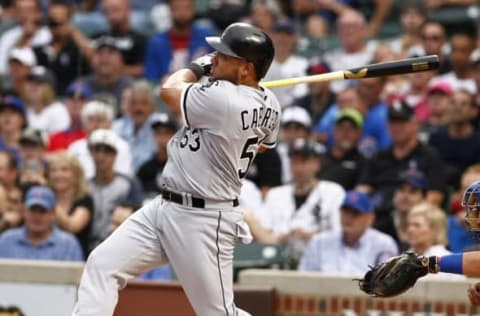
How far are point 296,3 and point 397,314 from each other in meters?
6.00

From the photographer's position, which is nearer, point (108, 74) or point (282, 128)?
point (282, 128)

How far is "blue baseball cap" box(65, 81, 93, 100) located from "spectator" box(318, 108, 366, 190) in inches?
99.4

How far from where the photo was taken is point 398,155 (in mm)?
10531

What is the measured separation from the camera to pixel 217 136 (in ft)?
21.4

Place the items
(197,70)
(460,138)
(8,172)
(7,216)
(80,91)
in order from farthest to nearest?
(80,91) → (8,172) → (460,138) → (7,216) → (197,70)

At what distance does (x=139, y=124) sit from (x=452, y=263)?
18.9ft

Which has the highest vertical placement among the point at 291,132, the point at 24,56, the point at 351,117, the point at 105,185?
the point at 24,56

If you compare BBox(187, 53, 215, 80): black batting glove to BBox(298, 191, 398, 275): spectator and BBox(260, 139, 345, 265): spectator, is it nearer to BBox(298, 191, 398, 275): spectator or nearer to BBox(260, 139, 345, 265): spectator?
BBox(298, 191, 398, 275): spectator

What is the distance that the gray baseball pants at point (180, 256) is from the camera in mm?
6590

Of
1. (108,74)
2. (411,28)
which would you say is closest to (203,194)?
(108,74)

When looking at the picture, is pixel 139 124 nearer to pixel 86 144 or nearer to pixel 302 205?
pixel 86 144

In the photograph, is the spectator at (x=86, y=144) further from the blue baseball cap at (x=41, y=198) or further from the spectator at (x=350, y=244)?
the spectator at (x=350, y=244)

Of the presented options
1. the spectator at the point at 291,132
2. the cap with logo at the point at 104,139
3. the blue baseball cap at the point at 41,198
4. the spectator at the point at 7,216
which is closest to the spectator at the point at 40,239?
the blue baseball cap at the point at 41,198

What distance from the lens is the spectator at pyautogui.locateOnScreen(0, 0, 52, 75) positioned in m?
13.8
